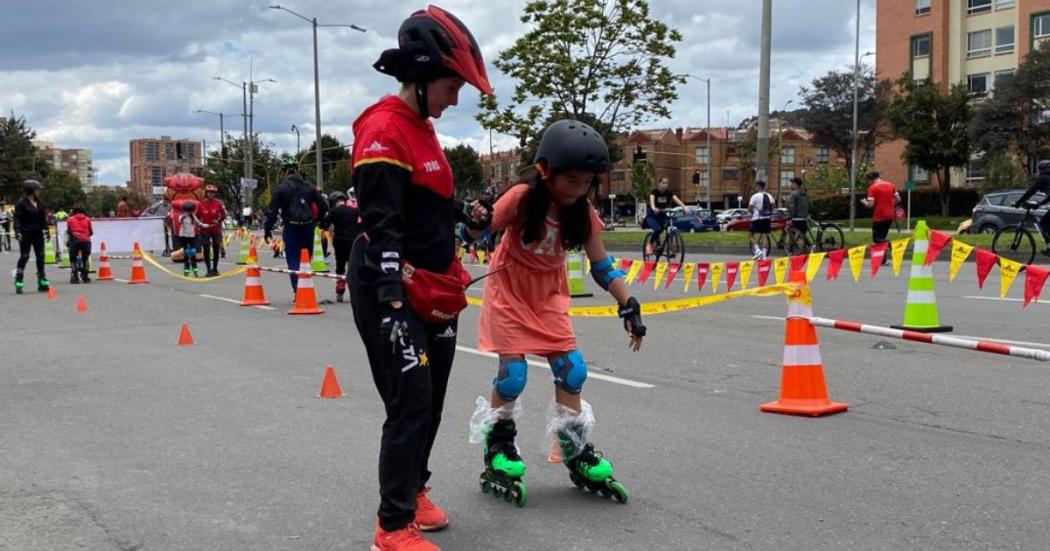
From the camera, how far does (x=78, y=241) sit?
61.5 ft

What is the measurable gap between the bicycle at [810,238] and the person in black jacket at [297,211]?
36.2 ft

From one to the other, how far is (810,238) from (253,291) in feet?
41.7

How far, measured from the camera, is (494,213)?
4.24 metres

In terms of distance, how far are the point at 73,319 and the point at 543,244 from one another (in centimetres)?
988

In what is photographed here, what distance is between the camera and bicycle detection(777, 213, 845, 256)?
68.5 ft

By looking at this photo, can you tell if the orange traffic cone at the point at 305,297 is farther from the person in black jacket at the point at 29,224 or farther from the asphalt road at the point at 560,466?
the person in black jacket at the point at 29,224

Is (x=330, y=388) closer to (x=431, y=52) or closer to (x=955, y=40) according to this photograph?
(x=431, y=52)

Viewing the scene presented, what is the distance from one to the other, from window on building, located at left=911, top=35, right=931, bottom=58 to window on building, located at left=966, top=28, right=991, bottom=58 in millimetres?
2443

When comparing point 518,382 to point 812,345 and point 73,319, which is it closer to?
point 812,345

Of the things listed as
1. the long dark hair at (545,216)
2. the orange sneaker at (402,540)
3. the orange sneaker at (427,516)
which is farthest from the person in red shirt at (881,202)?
the orange sneaker at (402,540)

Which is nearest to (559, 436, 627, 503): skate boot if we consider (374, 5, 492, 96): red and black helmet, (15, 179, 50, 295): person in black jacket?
(374, 5, 492, 96): red and black helmet

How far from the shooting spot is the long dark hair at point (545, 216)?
4.27 meters

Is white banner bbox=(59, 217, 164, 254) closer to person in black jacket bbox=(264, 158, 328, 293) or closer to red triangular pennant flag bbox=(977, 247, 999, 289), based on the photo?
person in black jacket bbox=(264, 158, 328, 293)

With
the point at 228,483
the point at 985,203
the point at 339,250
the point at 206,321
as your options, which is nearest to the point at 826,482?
the point at 228,483
